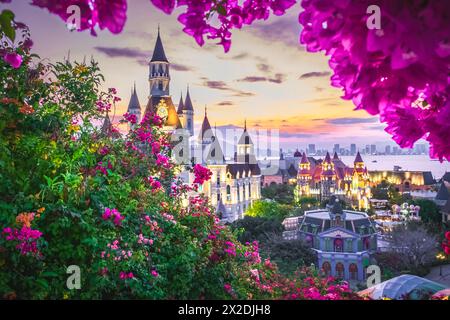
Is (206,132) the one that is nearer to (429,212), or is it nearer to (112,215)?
(429,212)

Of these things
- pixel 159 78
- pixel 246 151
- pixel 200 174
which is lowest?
pixel 200 174

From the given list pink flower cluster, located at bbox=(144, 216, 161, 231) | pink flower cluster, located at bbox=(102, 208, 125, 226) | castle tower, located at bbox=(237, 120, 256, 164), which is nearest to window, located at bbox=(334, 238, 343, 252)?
pink flower cluster, located at bbox=(144, 216, 161, 231)

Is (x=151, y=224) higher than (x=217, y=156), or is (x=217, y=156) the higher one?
(x=217, y=156)

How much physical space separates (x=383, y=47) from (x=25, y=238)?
1.87m

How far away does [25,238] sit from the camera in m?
1.70

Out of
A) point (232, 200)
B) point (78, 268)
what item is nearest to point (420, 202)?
point (232, 200)

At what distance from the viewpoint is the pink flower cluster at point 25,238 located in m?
1.70

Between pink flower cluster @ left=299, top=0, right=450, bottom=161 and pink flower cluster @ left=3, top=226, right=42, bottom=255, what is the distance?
1.71 metres

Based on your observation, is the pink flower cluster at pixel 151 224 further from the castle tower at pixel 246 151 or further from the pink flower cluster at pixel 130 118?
the castle tower at pixel 246 151

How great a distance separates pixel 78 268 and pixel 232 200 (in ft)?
72.7

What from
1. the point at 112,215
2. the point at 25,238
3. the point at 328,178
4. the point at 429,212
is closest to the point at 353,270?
the point at 429,212

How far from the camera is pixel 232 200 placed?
2392 centimetres

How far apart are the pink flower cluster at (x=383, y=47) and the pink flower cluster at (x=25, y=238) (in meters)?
1.71

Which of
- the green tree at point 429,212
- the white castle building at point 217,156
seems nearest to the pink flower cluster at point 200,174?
the green tree at point 429,212
